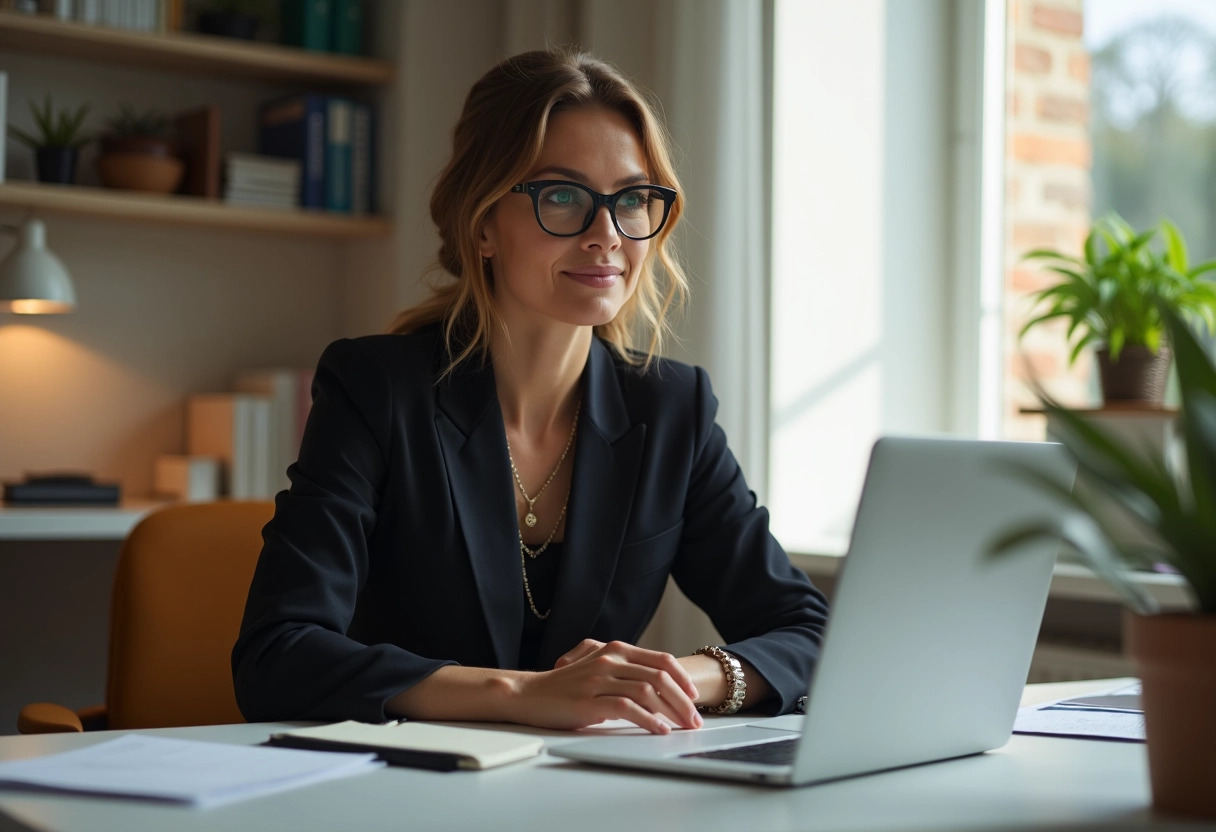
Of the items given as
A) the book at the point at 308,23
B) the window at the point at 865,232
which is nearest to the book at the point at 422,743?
the window at the point at 865,232

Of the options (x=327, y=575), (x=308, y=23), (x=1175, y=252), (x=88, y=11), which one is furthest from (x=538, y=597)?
(x=308, y=23)

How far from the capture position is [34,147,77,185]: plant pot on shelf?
3.08 metres

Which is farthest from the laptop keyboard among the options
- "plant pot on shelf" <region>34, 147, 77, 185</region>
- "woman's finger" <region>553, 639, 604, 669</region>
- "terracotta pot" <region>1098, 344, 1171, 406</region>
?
"plant pot on shelf" <region>34, 147, 77, 185</region>

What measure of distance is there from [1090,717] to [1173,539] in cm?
58

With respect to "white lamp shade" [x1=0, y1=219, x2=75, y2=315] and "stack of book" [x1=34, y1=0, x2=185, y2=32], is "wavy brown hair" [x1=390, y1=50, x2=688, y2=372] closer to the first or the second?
"white lamp shade" [x1=0, y1=219, x2=75, y2=315]

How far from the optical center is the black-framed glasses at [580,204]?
1630 millimetres

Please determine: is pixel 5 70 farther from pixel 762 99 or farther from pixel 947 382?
pixel 947 382

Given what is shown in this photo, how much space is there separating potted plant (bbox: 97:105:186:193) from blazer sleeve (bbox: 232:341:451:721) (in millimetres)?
1774

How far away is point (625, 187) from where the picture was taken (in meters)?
1.66

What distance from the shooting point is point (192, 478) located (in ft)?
10.5

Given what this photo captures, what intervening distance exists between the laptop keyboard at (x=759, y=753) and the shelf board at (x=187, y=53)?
262cm

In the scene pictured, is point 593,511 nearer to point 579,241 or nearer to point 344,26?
point 579,241

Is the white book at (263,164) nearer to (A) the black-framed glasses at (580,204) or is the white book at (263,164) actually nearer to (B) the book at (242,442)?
(B) the book at (242,442)

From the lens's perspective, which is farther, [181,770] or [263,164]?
[263,164]
